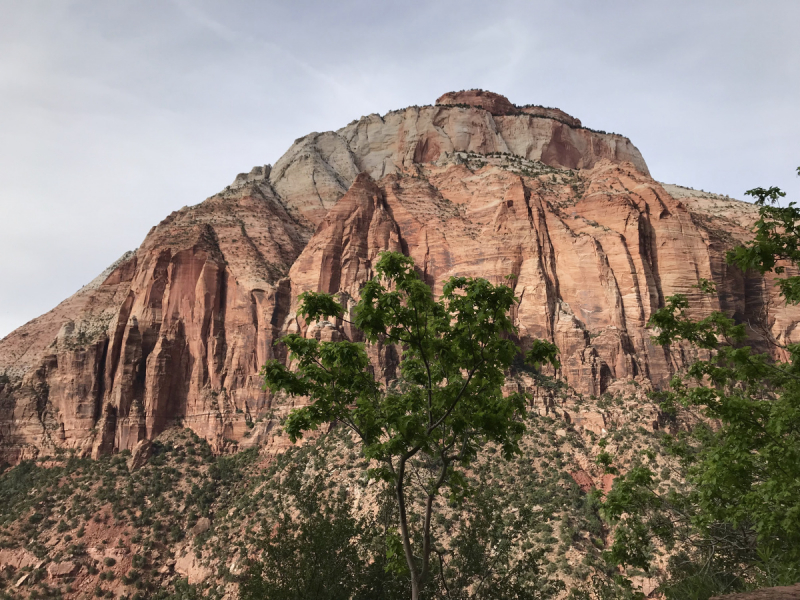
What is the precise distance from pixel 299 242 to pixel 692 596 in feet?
254

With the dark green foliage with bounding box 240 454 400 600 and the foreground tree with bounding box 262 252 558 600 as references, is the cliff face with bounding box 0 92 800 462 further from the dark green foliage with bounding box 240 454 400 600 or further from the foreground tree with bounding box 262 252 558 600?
Result: the foreground tree with bounding box 262 252 558 600

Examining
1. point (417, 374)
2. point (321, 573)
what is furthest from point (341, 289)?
point (417, 374)

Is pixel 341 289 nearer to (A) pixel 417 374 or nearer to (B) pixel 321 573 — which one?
(B) pixel 321 573

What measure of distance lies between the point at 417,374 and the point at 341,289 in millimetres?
53396

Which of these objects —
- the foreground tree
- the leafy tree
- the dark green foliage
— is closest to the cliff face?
the dark green foliage

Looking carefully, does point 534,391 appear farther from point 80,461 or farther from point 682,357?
point 80,461

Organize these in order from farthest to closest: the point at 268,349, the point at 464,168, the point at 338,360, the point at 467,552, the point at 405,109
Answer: the point at 405,109 → the point at 464,168 → the point at 268,349 → the point at 467,552 → the point at 338,360

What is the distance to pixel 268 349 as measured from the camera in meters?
62.4

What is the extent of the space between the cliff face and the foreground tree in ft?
140

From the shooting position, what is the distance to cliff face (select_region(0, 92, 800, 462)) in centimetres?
5584

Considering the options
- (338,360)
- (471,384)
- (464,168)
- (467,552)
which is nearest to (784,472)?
(471,384)

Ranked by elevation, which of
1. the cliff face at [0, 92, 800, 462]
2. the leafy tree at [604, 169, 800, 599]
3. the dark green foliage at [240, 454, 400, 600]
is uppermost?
the cliff face at [0, 92, 800, 462]

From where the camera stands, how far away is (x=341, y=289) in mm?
64562

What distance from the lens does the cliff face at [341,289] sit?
5584 cm
